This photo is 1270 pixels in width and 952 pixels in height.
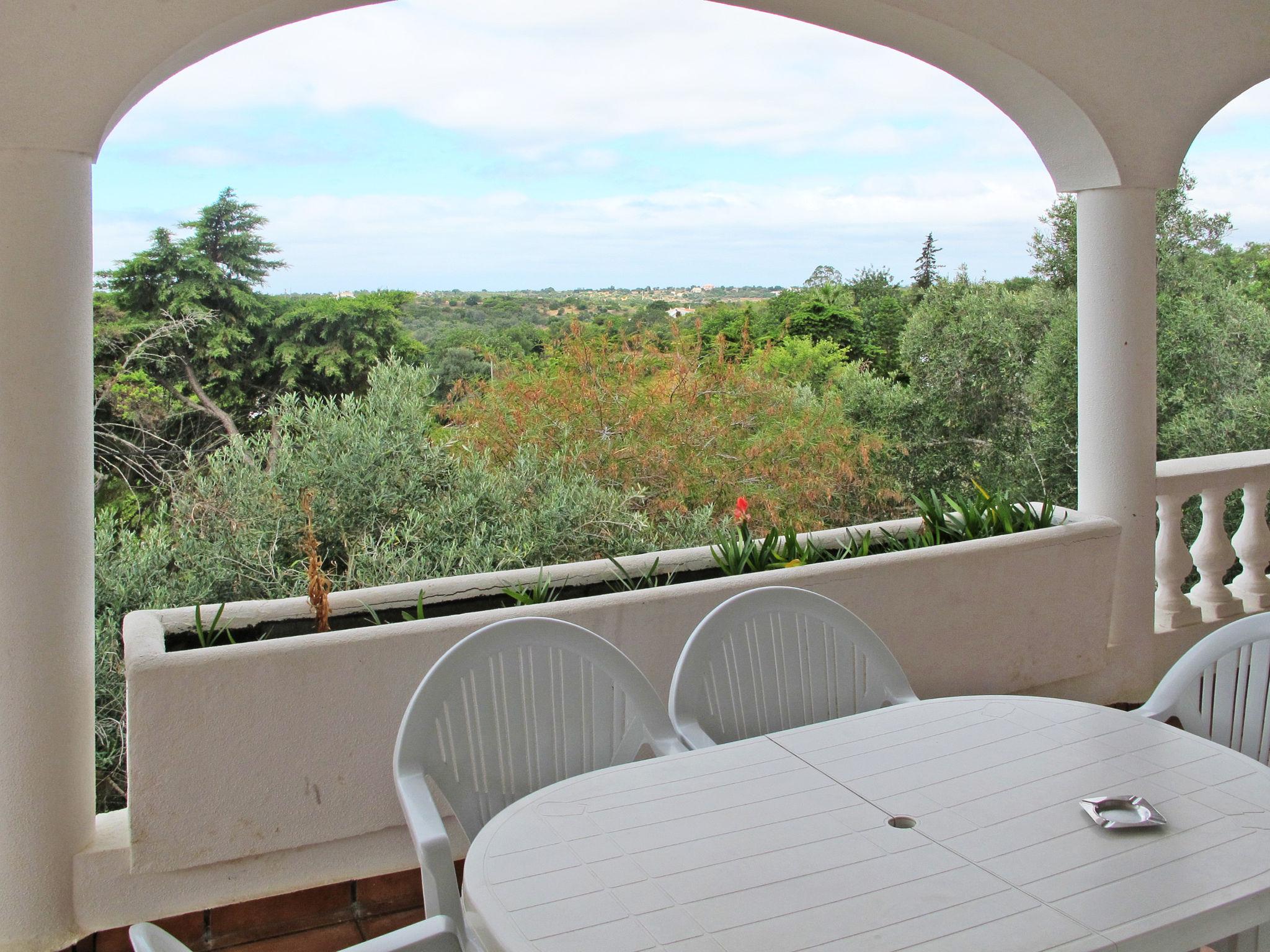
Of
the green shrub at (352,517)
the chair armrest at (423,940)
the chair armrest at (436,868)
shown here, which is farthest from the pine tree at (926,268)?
the chair armrest at (423,940)

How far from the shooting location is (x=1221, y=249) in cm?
1135

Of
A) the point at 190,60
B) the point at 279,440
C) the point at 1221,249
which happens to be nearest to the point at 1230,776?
the point at 190,60

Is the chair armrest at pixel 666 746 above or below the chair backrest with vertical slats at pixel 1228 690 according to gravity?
below

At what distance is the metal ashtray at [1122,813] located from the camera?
5.15 feet

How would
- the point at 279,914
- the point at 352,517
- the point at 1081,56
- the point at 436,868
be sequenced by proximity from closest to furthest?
the point at 436,868 → the point at 279,914 → the point at 1081,56 → the point at 352,517

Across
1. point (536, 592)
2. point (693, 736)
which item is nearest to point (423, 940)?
point (693, 736)

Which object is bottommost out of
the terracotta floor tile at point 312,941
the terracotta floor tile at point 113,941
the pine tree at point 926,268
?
the terracotta floor tile at point 312,941

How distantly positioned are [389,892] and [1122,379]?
2.89 meters

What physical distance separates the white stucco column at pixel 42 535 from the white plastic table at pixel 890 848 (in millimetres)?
1277

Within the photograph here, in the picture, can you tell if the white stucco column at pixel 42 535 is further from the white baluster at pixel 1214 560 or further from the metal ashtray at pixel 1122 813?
the white baluster at pixel 1214 560

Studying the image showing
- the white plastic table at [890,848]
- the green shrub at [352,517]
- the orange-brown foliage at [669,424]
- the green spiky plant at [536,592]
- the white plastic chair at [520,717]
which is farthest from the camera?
the orange-brown foliage at [669,424]

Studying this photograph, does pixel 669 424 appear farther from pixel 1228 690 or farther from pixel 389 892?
pixel 1228 690

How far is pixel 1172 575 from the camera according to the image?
13.0ft

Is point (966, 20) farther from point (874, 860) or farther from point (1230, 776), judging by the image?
point (874, 860)
